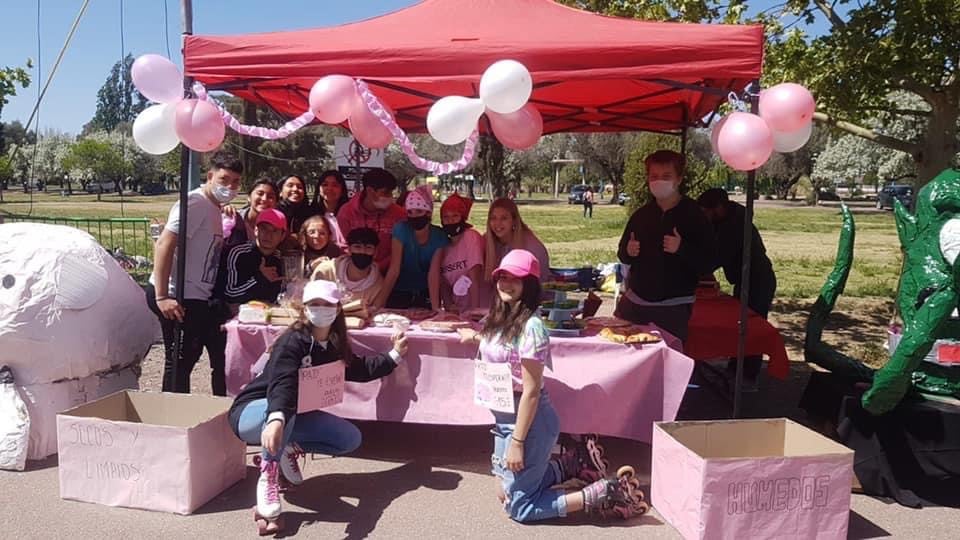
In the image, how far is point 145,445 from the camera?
11.7 feet

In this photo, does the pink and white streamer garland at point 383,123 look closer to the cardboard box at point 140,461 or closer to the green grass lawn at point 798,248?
the cardboard box at point 140,461

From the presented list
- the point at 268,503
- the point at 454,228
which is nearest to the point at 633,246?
the point at 454,228

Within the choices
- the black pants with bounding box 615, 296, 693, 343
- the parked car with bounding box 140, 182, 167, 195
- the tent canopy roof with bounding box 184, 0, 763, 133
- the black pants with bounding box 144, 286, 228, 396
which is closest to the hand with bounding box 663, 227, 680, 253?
the black pants with bounding box 615, 296, 693, 343

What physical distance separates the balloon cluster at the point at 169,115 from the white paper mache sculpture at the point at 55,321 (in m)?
0.81

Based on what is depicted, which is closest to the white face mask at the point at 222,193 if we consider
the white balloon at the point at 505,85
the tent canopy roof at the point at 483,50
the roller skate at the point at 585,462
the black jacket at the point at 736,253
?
the tent canopy roof at the point at 483,50

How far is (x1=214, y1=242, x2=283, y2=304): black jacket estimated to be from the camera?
4617 millimetres

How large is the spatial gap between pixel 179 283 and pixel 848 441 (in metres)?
3.86

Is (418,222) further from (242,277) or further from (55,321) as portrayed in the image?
(55,321)

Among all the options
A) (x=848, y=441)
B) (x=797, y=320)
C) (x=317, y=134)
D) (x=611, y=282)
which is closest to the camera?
(x=848, y=441)

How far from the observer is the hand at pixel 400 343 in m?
3.94

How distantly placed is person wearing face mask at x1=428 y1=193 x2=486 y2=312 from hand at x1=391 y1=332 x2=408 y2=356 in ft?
2.45

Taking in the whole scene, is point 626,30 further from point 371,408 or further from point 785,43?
point 785,43

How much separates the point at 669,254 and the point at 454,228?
140 centimetres

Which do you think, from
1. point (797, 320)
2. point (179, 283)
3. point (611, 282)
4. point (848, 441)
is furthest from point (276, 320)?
point (797, 320)
